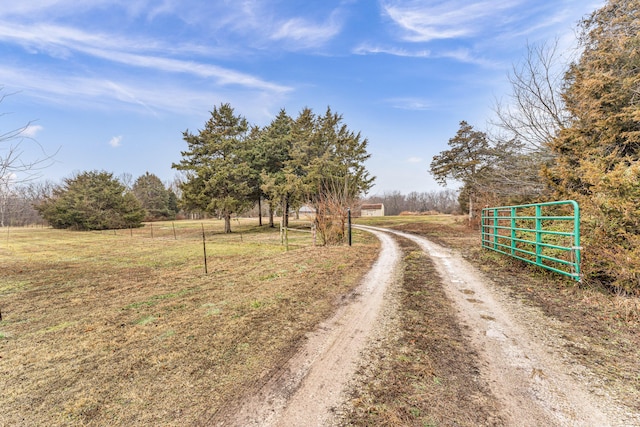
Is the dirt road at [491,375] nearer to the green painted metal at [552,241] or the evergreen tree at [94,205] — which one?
the green painted metal at [552,241]

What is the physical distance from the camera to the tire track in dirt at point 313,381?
181 cm

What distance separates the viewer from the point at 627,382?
81.7 inches

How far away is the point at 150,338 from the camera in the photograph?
10.6 ft

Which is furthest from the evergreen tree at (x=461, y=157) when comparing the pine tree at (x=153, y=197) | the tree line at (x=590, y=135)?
the pine tree at (x=153, y=197)

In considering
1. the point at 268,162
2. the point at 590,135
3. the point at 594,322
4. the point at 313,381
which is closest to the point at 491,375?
the point at 313,381

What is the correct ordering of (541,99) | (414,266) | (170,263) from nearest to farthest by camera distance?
1. (414,266)
2. (170,263)
3. (541,99)

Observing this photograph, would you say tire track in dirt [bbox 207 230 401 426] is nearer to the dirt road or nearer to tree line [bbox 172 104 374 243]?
the dirt road

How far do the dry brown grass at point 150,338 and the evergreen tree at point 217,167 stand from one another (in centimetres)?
1463

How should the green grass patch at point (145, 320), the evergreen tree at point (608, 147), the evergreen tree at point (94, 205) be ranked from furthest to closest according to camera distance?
the evergreen tree at point (94, 205) < the evergreen tree at point (608, 147) < the green grass patch at point (145, 320)

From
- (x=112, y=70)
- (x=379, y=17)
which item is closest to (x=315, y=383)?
(x=379, y=17)

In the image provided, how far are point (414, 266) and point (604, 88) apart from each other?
682 cm

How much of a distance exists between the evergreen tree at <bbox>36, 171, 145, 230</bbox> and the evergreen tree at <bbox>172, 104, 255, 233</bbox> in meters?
16.8

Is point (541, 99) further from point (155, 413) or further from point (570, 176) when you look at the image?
point (155, 413)

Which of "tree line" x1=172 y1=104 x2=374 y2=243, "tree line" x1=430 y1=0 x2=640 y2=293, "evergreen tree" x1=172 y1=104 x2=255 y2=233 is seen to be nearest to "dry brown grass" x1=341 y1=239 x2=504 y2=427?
"tree line" x1=430 y1=0 x2=640 y2=293
